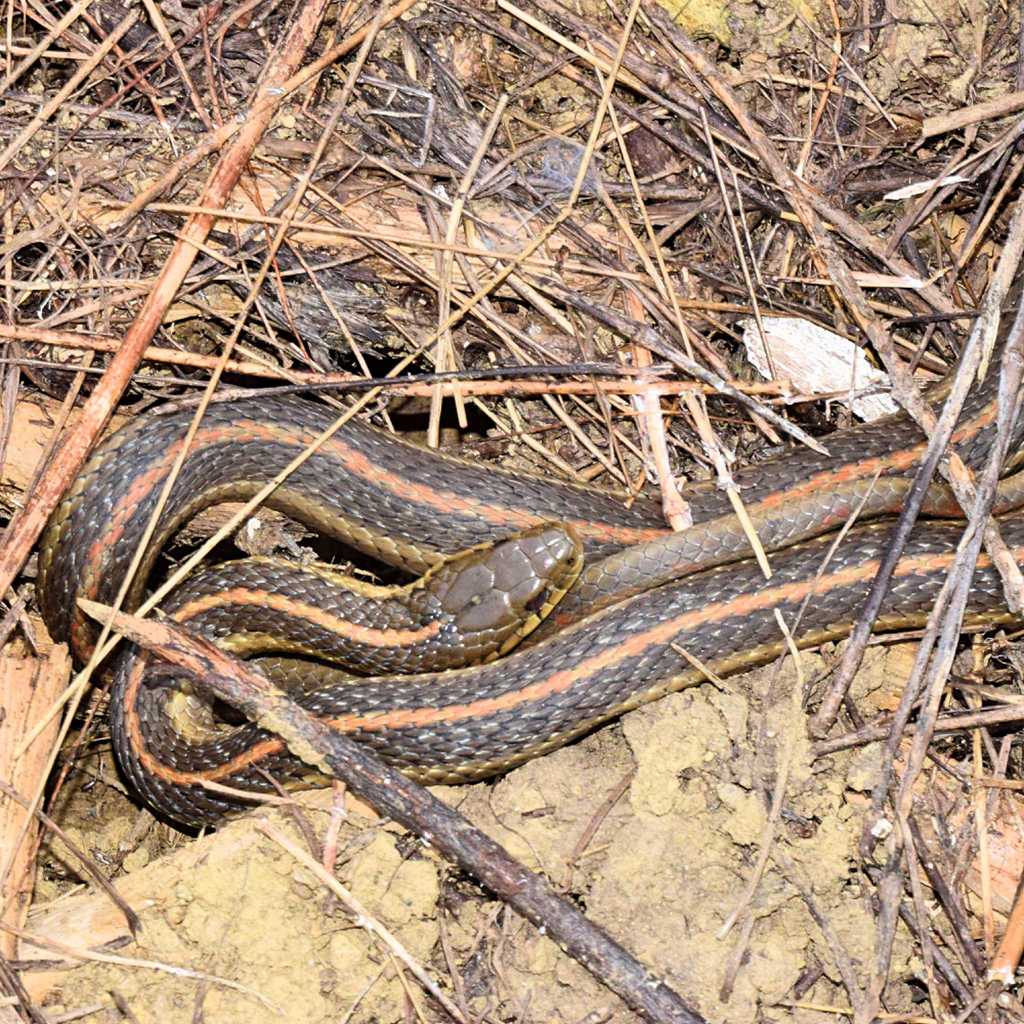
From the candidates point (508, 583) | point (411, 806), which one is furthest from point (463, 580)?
point (411, 806)

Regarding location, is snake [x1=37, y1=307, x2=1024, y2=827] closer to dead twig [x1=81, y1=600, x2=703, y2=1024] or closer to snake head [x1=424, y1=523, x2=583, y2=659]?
snake head [x1=424, y1=523, x2=583, y2=659]

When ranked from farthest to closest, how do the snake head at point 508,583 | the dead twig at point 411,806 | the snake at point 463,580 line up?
the snake head at point 508,583, the snake at point 463,580, the dead twig at point 411,806

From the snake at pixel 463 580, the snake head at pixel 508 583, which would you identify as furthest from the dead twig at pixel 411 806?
the snake head at pixel 508 583

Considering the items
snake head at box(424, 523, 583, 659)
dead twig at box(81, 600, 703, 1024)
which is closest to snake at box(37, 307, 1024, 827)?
snake head at box(424, 523, 583, 659)

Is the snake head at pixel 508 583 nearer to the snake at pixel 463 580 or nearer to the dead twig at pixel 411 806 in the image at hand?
the snake at pixel 463 580

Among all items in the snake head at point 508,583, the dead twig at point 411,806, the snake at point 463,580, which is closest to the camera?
the dead twig at point 411,806

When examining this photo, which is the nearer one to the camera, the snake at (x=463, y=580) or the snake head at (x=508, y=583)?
the snake at (x=463, y=580)

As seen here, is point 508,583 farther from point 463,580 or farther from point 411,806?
point 411,806

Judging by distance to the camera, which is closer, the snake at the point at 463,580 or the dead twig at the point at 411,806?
the dead twig at the point at 411,806
